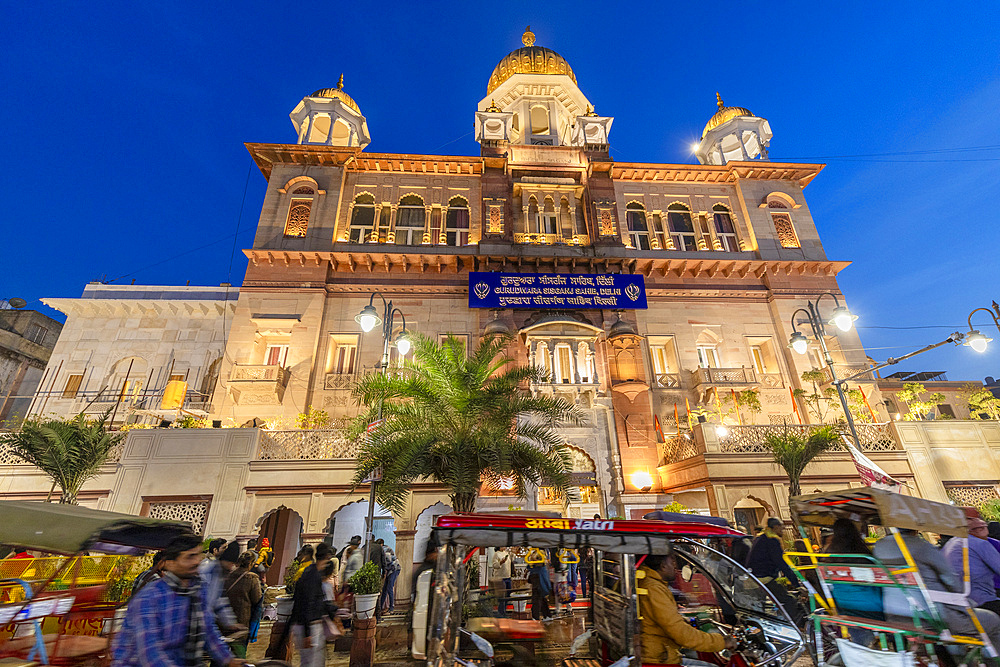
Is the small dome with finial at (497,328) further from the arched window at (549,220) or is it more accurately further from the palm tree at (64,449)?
the palm tree at (64,449)

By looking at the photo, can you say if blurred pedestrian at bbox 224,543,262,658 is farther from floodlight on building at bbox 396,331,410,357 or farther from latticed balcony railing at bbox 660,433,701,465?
latticed balcony railing at bbox 660,433,701,465

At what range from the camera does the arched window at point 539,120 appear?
2966 centimetres

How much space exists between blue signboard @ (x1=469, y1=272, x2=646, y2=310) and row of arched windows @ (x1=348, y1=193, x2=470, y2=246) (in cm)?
360

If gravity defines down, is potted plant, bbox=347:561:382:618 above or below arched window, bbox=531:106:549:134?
below

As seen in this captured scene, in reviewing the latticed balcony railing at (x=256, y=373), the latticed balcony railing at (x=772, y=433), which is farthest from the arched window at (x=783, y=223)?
the latticed balcony railing at (x=256, y=373)

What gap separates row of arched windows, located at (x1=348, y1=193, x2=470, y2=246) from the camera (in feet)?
76.4

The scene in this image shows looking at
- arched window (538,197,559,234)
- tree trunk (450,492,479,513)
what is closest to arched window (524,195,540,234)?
arched window (538,197,559,234)

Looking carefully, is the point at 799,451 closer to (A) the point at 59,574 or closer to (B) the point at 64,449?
(A) the point at 59,574

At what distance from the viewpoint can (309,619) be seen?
5.60 metres

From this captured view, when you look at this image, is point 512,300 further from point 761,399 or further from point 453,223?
point 761,399

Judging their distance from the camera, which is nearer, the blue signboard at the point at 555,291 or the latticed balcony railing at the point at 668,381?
the latticed balcony railing at the point at 668,381

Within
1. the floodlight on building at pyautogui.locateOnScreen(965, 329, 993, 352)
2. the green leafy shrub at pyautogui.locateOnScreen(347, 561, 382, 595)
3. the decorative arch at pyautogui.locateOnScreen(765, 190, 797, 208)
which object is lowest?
the green leafy shrub at pyautogui.locateOnScreen(347, 561, 382, 595)

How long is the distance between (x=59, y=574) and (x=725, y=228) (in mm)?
26884

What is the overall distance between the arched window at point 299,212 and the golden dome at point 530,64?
14.6m
